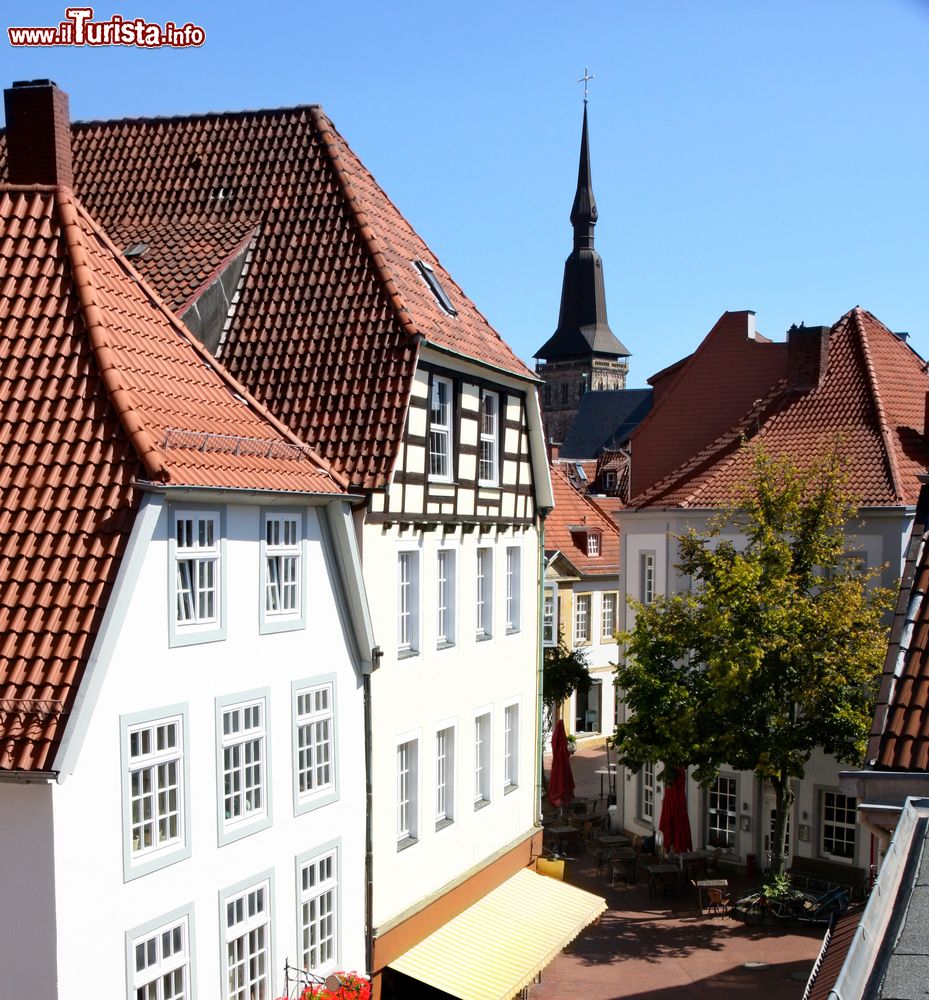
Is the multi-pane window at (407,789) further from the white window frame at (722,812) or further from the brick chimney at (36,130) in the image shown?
the white window frame at (722,812)

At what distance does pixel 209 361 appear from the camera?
50.3ft

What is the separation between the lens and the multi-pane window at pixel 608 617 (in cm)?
4559

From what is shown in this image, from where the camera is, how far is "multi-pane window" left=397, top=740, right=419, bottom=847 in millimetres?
17906

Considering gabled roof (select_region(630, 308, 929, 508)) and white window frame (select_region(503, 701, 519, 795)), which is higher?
gabled roof (select_region(630, 308, 929, 508))

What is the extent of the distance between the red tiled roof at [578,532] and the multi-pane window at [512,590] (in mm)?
20967

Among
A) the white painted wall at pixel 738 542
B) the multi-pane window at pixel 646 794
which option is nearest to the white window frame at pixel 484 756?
the white painted wall at pixel 738 542

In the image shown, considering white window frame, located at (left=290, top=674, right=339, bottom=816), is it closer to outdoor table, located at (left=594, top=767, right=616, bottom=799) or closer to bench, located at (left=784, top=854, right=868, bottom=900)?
bench, located at (left=784, top=854, right=868, bottom=900)

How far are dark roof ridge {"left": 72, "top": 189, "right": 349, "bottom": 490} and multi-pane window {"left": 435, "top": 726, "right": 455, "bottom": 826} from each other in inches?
207

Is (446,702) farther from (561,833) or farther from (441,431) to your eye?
(561,833)

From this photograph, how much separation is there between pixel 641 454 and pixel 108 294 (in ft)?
72.0

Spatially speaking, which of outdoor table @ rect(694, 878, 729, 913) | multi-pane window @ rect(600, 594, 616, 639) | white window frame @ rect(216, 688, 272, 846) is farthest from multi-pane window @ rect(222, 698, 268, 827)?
multi-pane window @ rect(600, 594, 616, 639)

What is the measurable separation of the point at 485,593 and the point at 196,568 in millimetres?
8550

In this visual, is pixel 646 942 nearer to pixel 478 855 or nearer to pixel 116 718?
pixel 478 855

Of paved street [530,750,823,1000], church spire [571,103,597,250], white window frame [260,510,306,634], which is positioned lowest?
paved street [530,750,823,1000]
